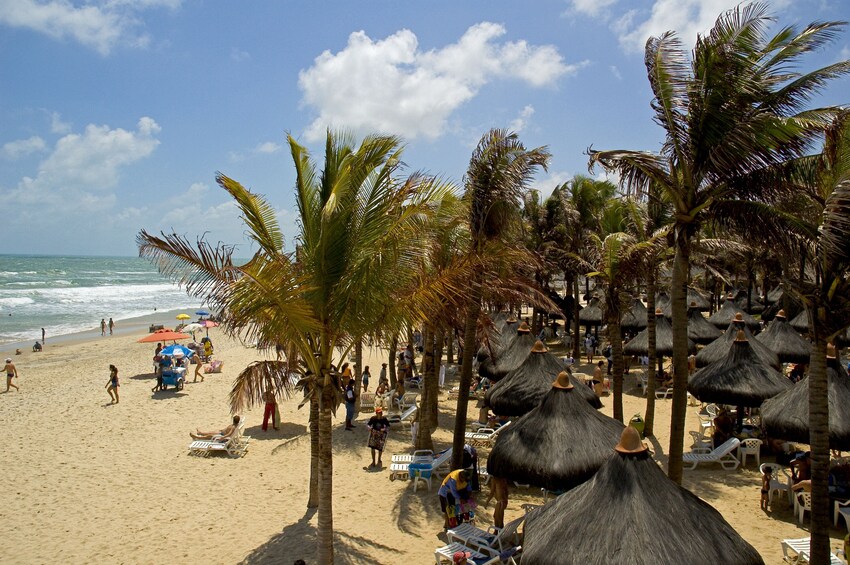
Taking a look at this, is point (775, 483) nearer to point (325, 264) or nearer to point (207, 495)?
point (325, 264)

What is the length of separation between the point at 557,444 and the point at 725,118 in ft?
15.1

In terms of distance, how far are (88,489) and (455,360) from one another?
15.8m

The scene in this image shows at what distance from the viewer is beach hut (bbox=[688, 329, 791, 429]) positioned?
37.4 ft

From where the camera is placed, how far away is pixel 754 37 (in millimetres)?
6504

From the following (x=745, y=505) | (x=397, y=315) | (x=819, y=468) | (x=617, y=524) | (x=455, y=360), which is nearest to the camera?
(x=617, y=524)

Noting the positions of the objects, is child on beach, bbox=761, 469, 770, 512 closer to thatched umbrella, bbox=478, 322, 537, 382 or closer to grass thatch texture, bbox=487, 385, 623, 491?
grass thatch texture, bbox=487, 385, 623, 491

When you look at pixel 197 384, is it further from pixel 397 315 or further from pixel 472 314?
pixel 397 315

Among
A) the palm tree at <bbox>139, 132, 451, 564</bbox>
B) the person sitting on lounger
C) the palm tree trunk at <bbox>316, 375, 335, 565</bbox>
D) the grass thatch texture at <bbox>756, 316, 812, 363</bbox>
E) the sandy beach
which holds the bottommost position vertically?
the sandy beach

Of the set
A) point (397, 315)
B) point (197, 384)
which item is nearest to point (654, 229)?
point (397, 315)

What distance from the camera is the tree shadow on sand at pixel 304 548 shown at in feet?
25.3

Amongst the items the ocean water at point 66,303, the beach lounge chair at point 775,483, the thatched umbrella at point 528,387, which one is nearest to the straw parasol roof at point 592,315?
the thatched umbrella at point 528,387

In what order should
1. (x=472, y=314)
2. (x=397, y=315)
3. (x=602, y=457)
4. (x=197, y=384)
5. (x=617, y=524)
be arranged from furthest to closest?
(x=197, y=384), (x=472, y=314), (x=602, y=457), (x=397, y=315), (x=617, y=524)

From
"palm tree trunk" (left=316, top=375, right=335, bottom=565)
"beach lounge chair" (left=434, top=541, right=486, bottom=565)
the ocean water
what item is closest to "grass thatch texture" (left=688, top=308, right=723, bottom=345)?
"beach lounge chair" (left=434, top=541, right=486, bottom=565)

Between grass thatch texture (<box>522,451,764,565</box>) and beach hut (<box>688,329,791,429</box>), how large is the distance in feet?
22.7
